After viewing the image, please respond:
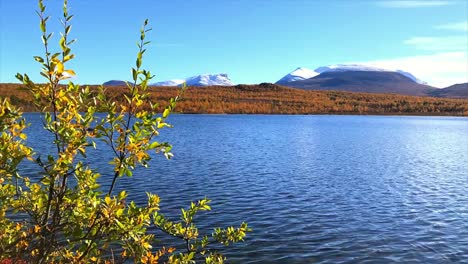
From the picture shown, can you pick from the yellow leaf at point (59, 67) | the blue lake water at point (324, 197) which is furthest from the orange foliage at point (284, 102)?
the yellow leaf at point (59, 67)

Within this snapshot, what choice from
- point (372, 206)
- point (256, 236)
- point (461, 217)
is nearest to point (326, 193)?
point (372, 206)

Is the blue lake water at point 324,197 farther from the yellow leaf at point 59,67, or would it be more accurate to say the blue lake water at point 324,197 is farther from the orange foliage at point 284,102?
the orange foliage at point 284,102

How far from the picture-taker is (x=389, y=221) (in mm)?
14469

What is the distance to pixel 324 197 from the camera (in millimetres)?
17531

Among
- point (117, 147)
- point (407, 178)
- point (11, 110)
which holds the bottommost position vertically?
point (407, 178)

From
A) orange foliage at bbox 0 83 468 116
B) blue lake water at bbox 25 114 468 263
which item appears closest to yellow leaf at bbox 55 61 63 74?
blue lake water at bbox 25 114 468 263

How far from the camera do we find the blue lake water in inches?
467

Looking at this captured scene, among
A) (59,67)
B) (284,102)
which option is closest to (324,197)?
(59,67)

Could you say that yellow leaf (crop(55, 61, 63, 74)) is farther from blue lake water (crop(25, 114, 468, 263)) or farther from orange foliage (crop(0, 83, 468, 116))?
orange foliage (crop(0, 83, 468, 116))

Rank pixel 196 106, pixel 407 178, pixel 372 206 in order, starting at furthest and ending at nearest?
pixel 196 106 → pixel 407 178 → pixel 372 206

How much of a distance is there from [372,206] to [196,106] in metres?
74.3

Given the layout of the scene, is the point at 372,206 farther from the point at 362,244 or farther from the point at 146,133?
the point at 146,133

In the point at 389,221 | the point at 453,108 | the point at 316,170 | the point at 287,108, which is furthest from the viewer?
the point at 453,108

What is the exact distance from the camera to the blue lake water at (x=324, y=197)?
38.9ft
